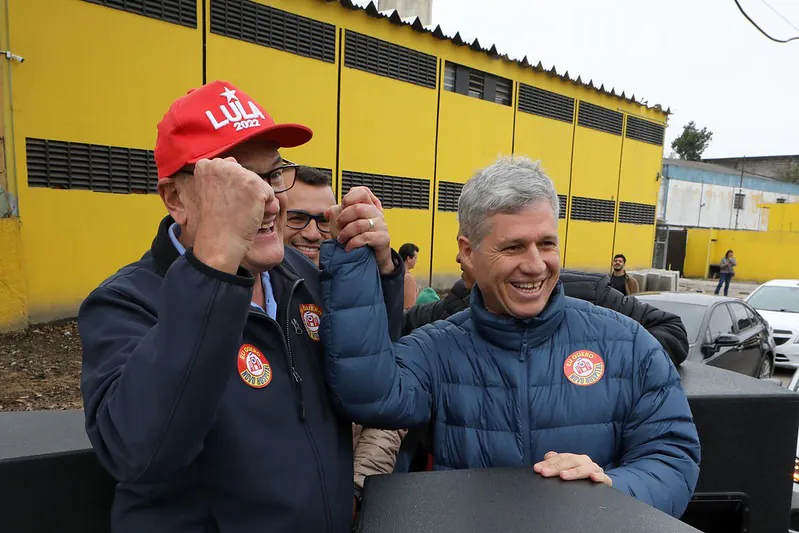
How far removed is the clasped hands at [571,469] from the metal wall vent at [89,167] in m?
7.36

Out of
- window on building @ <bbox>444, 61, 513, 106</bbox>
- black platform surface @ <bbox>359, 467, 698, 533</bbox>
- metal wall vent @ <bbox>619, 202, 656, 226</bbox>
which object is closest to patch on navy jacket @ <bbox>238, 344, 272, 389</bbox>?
black platform surface @ <bbox>359, 467, 698, 533</bbox>

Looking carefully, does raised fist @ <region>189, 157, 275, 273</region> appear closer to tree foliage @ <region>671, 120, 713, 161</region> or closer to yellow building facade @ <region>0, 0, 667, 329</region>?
yellow building facade @ <region>0, 0, 667, 329</region>

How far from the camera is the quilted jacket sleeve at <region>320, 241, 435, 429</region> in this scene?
51.6 inches

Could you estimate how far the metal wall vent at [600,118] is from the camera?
15.9 m

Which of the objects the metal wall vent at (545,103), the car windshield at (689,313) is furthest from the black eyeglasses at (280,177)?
the metal wall vent at (545,103)

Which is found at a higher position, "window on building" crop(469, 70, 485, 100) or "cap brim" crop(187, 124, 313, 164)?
"window on building" crop(469, 70, 485, 100)

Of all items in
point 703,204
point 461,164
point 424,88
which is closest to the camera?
point 424,88

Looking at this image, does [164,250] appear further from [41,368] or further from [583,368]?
[41,368]

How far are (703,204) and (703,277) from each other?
8.96 m

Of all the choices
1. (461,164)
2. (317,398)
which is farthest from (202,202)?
(461,164)

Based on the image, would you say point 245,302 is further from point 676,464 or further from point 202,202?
point 676,464

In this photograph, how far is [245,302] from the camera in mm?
985

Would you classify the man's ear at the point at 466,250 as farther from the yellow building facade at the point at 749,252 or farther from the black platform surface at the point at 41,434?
the yellow building facade at the point at 749,252

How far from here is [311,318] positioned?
1478 millimetres
